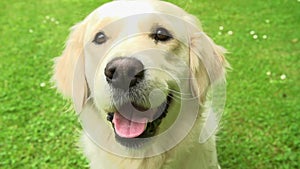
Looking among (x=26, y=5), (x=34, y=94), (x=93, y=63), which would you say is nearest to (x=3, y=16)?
(x=26, y=5)

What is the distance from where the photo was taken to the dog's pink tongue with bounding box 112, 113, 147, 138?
253 cm

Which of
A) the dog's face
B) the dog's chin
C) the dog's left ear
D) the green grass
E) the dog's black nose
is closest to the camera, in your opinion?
the dog's black nose

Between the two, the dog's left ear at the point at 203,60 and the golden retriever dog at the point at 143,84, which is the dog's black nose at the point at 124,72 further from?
the dog's left ear at the point at 203,60

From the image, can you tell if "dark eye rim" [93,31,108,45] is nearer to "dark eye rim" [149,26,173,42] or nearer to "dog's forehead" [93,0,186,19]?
"dog's forehead" [93,0,186,19]

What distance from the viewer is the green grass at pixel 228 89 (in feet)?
13.1

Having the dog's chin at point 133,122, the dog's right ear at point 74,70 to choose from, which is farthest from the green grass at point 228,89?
the dog's chin at point 133,122

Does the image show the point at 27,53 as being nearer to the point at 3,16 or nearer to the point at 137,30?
the point at 3,16

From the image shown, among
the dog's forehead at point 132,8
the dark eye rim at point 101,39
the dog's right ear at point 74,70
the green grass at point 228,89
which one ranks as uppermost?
the dog's forehead at point 132,8

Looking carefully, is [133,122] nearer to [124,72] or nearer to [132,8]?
[124,72]

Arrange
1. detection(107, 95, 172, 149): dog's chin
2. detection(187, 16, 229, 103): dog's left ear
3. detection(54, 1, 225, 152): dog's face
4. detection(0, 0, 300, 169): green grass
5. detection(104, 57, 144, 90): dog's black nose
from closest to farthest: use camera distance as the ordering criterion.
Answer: detection(104, 57, 144, 90): dog's black nose
detection(54, 1, 225, 152): dog's face
detection(107, 95, 172, 149): dog's chin
detection(187, 16, 229, 103): dog's left ear
detection(0, 0, 300, 169): green grass

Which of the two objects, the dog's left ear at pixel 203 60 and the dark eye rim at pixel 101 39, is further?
the dog's left ear at pixel 203 60

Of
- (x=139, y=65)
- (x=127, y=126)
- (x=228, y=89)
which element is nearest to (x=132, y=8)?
(x=139, y=65)

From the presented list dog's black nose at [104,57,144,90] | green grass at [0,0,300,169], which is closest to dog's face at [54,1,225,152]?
dog's black nose at [104,57,144,90]

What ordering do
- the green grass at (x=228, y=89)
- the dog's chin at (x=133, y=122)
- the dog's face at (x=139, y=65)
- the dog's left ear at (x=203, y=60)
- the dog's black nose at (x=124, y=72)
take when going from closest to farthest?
1. the dog's black nose at (x=124, y=72)
2. the dog's face at (x=139, y=65)
3. the dog's chin at (x=133, y=122)
4. the dog's left ear at (x=203, y=60)
5. the green grass at (x=228, y=89)
